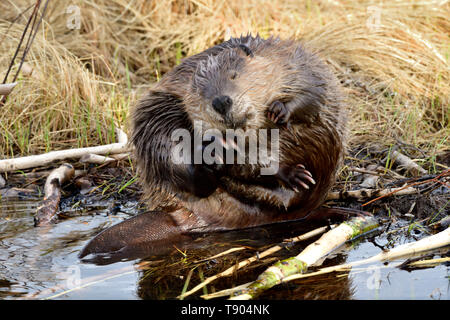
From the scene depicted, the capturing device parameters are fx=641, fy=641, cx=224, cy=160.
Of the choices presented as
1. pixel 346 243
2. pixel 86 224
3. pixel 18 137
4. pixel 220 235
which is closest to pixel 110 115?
pixel 18 137

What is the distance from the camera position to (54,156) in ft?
13.8

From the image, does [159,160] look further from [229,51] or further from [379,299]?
[379,299]

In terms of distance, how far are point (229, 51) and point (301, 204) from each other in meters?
0.86

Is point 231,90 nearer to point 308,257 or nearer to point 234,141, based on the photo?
point 234,141

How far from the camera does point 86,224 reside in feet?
11.4

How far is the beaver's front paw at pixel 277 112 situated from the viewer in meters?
3.00

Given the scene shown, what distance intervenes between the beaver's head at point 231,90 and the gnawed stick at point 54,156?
3.63 ft

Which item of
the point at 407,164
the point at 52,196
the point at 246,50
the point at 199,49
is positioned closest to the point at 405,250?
the point at 246,50

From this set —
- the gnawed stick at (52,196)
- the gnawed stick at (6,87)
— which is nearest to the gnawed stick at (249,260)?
the gnawed stick at (52,196)

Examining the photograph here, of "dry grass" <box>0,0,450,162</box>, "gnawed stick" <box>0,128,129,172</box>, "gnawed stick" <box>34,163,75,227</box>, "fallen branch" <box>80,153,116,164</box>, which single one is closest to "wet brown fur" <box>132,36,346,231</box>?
"gnawed stick" <box>34,163,75,227</box>

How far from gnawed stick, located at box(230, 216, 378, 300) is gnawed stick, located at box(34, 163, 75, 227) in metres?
1.54

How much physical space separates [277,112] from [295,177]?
1.12ft

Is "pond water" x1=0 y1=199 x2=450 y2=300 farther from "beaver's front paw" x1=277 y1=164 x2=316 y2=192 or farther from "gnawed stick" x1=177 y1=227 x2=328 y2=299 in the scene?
"beaver's front paw" x1=277 y1=164 x2=316 y2=192

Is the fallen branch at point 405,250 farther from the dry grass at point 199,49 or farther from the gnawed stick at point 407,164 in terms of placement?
the dry grass at point 199,49
